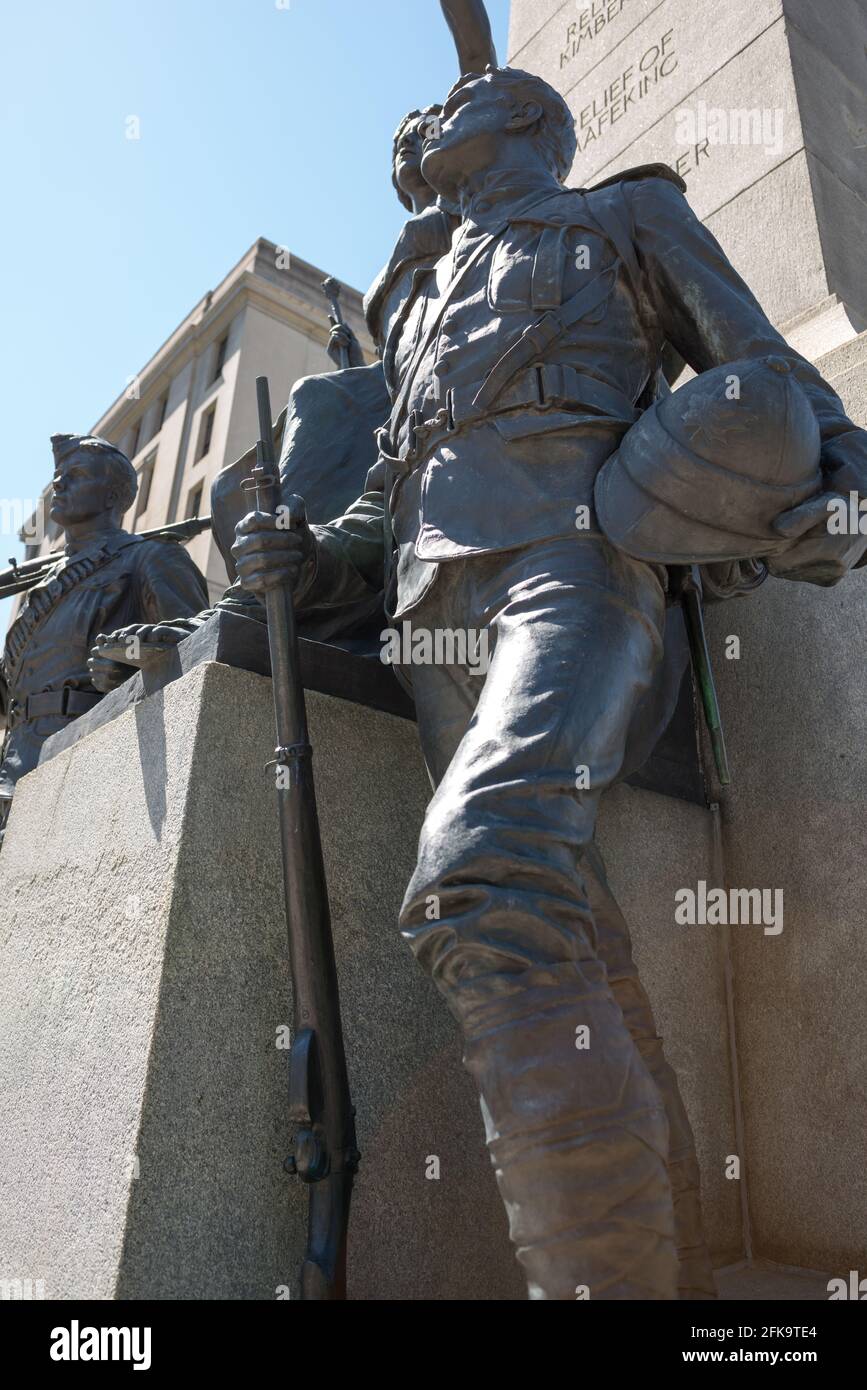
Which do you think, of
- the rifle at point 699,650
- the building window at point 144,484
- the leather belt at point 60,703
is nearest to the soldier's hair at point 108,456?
the leather belt at point 60,703

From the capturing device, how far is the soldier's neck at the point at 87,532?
596cm

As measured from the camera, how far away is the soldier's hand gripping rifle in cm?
253

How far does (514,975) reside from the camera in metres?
1.94

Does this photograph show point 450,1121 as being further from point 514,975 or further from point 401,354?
A: point 401,354

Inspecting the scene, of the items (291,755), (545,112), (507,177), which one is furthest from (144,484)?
(291,755)

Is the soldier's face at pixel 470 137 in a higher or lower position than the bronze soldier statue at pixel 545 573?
higher

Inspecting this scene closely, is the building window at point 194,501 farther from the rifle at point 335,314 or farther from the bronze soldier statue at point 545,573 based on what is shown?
the bronze soldier statue at point 545,573

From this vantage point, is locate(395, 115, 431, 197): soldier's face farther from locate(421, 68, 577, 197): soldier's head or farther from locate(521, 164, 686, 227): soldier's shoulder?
locate(521, 164, 686, 227): soldier's shoulder

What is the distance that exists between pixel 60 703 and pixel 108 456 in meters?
1.34

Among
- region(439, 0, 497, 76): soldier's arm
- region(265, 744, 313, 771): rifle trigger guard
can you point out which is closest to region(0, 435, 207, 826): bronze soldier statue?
region(439, 0, 497, 76): soldier's arm

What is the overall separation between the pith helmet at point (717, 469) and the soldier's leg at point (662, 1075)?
0.75m
